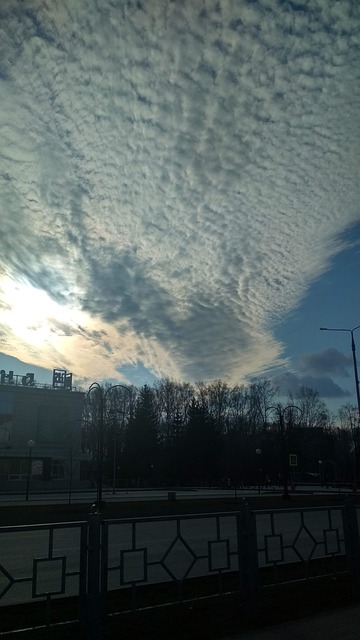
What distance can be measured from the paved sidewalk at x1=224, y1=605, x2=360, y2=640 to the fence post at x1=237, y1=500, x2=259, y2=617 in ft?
2.00

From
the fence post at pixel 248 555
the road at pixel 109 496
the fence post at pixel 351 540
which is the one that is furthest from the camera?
the road at pixel 109 496

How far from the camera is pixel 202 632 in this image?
19.4 feet

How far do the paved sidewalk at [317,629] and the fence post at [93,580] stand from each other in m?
1.40

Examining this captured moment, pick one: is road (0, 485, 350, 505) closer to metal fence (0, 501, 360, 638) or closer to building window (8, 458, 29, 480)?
building window (8, 458, 29, 480)

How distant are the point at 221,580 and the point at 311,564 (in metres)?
1.99

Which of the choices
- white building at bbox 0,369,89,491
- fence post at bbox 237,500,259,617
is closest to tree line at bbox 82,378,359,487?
white building at bbox 0,369,89,491

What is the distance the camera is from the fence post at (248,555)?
6.83 metres

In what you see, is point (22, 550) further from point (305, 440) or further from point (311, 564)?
point (305, 440)

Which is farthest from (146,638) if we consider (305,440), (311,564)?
(305,440)

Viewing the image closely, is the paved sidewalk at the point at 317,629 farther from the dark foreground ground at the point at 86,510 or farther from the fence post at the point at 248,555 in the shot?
the dark foreground ground at the point at 86,510

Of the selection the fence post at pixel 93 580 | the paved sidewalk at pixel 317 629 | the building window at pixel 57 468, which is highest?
the building window at pixel 57 468

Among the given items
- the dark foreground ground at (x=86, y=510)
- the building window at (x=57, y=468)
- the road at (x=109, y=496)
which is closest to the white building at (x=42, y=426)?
the building window at (x=57, y=468)

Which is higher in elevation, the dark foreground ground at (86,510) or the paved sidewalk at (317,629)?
the dark foreground ground at (86,510)

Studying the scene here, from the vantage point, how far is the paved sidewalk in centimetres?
579
